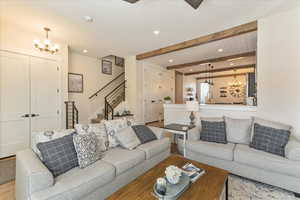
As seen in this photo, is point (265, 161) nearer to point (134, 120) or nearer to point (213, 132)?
point (213, 132)

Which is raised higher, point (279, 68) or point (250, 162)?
point (279, 68)

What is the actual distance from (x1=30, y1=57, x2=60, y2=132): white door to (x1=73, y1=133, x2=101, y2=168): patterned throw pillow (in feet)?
8.55

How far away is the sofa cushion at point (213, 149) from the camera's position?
2.35 meters

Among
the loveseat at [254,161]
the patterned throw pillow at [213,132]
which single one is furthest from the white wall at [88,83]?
the patterned throw pillow at [213,132]

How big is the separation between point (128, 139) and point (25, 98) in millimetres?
2877

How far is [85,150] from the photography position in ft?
5.81

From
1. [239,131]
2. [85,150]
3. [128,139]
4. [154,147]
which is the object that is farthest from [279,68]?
[85,150]

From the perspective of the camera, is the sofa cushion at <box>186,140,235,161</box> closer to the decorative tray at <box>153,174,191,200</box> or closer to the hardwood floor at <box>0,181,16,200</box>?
the decorative tray at <box>153,174,191,200</box>

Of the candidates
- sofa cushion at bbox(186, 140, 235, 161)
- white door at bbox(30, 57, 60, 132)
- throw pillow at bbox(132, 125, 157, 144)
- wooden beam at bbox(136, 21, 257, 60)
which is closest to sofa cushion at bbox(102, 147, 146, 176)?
throw pillow at bbox(132, 125, 157, 144)

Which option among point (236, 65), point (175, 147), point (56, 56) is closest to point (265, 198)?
point (175, 147)

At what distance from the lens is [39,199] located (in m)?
1.21

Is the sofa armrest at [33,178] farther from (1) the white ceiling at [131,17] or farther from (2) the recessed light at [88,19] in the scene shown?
(2) the recessed light at [88,19]

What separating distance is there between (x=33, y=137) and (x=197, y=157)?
8.69 feet

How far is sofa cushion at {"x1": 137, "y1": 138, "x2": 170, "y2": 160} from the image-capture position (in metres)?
2.31
